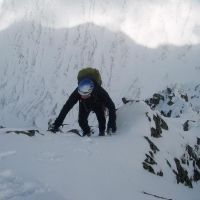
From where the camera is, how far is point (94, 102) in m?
12.6

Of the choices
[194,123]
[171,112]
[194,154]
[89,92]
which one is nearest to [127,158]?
[89,92]

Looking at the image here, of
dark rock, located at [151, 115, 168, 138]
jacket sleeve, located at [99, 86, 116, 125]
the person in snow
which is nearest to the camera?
the person in snow

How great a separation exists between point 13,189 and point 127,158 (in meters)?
4.16

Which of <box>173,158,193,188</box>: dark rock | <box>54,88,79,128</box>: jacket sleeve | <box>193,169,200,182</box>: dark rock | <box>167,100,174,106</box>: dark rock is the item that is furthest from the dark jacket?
<box>167,100,174,106</box>: dark rock

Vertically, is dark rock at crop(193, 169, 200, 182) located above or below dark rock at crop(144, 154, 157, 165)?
below

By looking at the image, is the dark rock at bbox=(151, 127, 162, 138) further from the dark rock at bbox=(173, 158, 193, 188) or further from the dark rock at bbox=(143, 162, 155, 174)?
the dark rock at bbox=(143, 162, 155, 174)

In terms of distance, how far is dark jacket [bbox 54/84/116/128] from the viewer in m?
12.3

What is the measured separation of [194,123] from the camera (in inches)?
797

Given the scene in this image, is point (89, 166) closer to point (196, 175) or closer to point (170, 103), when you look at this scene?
point (196, 175)

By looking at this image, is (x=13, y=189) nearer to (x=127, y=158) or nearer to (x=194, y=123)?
(x=127, y=158)

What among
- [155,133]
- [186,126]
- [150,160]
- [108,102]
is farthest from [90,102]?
[186,126]

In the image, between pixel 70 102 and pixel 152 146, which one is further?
pixel 152 146

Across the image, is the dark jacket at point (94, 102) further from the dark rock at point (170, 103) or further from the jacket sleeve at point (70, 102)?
the dark rock at point (170, 103)

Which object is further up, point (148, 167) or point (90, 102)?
point (90, 102)
